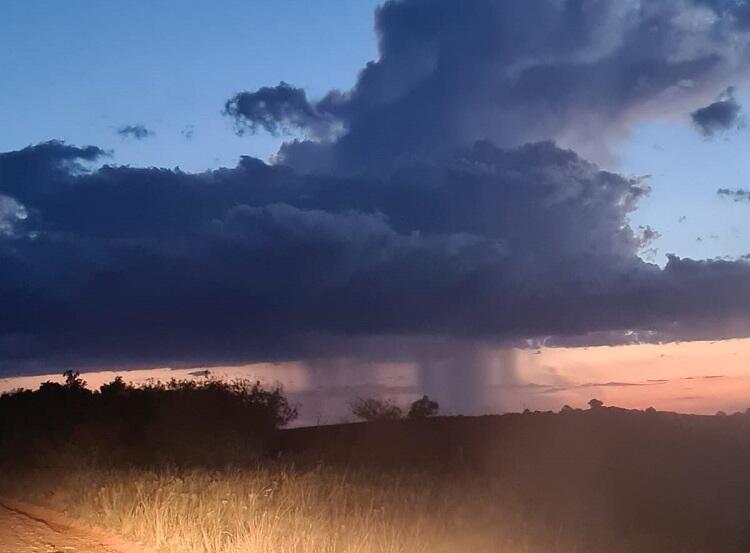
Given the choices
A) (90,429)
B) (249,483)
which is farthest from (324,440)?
(249,483)

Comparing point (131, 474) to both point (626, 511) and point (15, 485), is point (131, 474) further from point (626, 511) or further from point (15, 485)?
point (626, 511)

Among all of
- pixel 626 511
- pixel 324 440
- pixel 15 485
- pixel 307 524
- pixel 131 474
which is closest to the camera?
pixel 307 524

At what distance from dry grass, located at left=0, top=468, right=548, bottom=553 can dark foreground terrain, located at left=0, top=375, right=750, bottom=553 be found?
0.16 ft

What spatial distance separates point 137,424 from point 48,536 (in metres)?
28.9

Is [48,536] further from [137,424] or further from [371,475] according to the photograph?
[137,424]

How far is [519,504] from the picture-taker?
2409 cm

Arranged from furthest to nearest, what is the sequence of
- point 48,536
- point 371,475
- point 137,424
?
point 137,424 → point 371,475 → point 48,536

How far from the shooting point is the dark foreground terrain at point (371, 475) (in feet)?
51.6

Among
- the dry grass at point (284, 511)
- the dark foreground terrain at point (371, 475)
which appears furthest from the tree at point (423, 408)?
the dry grass at point (284, 511)

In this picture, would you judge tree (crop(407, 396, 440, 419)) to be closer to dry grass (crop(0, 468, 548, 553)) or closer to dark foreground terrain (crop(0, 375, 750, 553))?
dark foreground terrain (crop(0, 375, 750, 553))

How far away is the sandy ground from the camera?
48.5ft

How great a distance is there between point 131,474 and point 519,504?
9.21 metres

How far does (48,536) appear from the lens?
16.1 m

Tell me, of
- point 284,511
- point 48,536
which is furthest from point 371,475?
point 48,536
